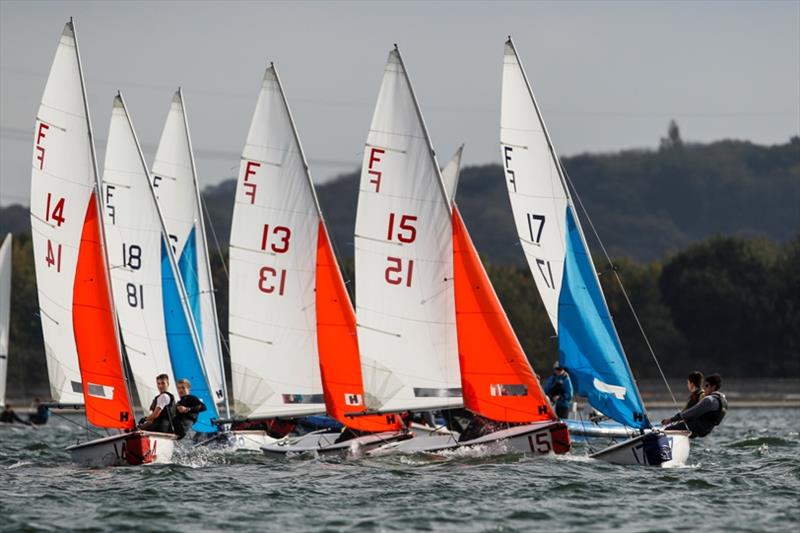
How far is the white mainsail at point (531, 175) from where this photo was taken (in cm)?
3123

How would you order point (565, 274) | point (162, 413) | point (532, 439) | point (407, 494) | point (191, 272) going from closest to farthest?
1. point (407, 494)
2. point (532, 439)
3. point (162, 413)
4. point (565, 274)
5. point (191, 272)

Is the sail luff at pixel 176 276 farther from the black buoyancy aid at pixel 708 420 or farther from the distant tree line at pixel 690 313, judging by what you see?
the distant tree line at pixel 690 313

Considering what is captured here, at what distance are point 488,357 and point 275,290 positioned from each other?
601 cm

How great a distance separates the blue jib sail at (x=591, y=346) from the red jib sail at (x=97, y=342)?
820cm

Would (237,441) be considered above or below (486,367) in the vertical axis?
below

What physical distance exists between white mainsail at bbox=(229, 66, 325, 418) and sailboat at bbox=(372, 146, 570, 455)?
4.72 m

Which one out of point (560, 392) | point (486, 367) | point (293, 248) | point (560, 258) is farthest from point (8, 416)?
point (486, 367)

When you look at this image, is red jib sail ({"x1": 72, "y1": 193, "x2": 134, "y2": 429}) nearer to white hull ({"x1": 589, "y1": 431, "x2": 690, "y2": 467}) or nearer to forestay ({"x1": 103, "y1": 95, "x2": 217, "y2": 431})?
forestay ({"x1": 103, "y1": 95, "x2": 217, "y2": 431})

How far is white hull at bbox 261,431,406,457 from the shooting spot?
101 ft

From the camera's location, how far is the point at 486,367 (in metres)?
29.2

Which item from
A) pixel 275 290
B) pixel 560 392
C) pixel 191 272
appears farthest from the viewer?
pixel 191 272

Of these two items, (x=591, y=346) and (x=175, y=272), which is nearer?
(x=591, y=346)

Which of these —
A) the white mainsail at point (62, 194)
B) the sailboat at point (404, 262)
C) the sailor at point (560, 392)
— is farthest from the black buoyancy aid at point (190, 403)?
the sailor at point (560, 392)

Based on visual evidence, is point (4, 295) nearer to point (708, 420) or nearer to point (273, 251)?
point (273, 251)
